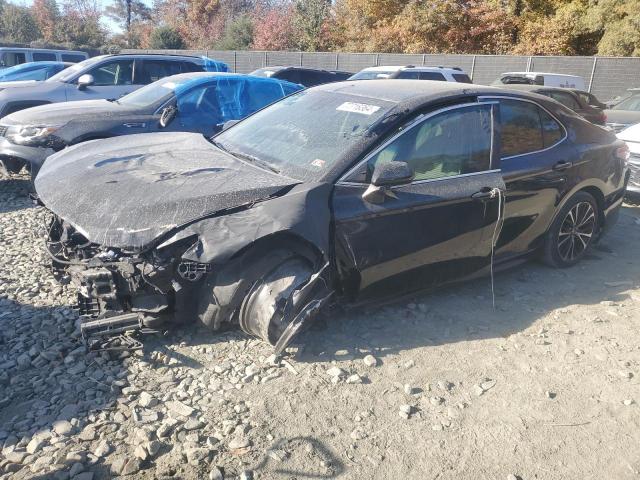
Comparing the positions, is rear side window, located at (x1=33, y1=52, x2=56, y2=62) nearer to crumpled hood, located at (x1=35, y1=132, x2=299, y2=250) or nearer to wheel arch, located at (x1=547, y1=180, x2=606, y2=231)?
crumpled hood, located at (x1=35, y1=132, x2=299, y2=250)

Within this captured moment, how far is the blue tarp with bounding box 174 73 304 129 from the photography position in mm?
7500

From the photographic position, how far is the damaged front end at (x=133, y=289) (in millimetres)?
3225

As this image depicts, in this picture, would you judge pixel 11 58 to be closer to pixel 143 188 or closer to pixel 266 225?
pixel 143 188

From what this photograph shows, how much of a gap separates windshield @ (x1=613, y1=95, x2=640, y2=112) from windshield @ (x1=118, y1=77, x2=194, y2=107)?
8.41m

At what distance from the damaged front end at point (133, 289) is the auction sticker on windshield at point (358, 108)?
1.66 m

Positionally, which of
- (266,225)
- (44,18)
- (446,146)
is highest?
(44,18)

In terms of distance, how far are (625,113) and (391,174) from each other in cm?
891

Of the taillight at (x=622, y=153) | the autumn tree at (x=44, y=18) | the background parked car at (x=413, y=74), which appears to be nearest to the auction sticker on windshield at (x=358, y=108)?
the taillight at (x=622, y=153)

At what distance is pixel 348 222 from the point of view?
3553 mm

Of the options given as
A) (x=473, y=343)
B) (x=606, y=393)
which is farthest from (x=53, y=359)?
(x=606, y=393)

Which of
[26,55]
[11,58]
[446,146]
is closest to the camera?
[446,146]

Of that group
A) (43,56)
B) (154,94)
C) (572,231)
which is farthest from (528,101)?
(43,56)

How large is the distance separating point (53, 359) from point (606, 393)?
3.42 metres

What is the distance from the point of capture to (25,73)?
13.1m
